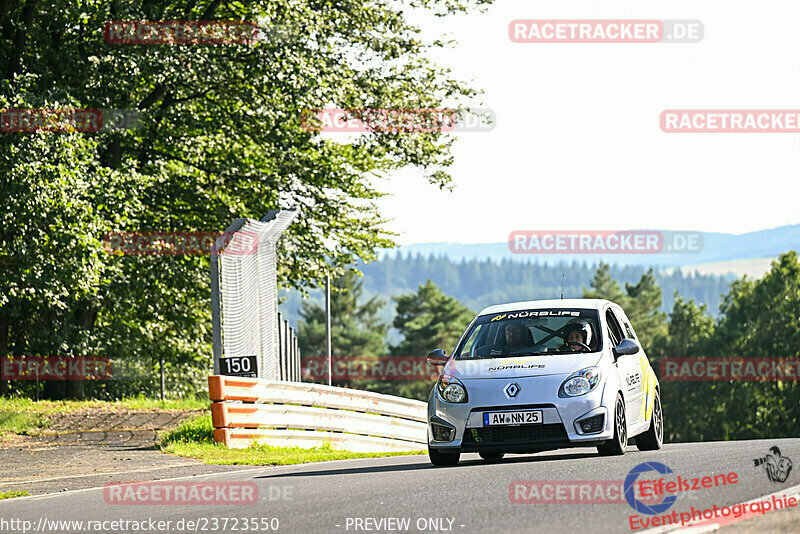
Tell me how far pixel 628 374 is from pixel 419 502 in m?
4.69

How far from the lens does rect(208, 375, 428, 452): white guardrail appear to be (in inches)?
577

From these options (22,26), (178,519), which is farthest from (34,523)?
(22,26)

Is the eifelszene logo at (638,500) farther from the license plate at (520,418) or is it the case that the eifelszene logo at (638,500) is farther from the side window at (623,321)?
the side window at (623,321)

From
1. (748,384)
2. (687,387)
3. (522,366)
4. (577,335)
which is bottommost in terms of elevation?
(687,387)

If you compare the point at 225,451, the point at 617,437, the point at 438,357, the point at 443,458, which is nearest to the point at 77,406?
the point at 225,451

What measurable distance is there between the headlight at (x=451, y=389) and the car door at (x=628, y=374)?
1.78 m

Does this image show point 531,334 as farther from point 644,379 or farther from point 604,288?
point 604,288

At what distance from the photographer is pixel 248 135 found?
979 inches

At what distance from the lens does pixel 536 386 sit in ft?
34.5

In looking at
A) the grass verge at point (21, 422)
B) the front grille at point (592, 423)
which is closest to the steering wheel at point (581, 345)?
the front grille at point (592, 423)

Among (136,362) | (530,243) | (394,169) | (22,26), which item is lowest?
(136,362)

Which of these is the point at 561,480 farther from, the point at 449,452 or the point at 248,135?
the point at 248,135

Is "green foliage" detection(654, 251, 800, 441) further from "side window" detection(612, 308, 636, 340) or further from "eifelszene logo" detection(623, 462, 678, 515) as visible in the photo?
"eifelszene logo" detection(623, 462, 678, 515)

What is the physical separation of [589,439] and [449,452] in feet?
4.89
